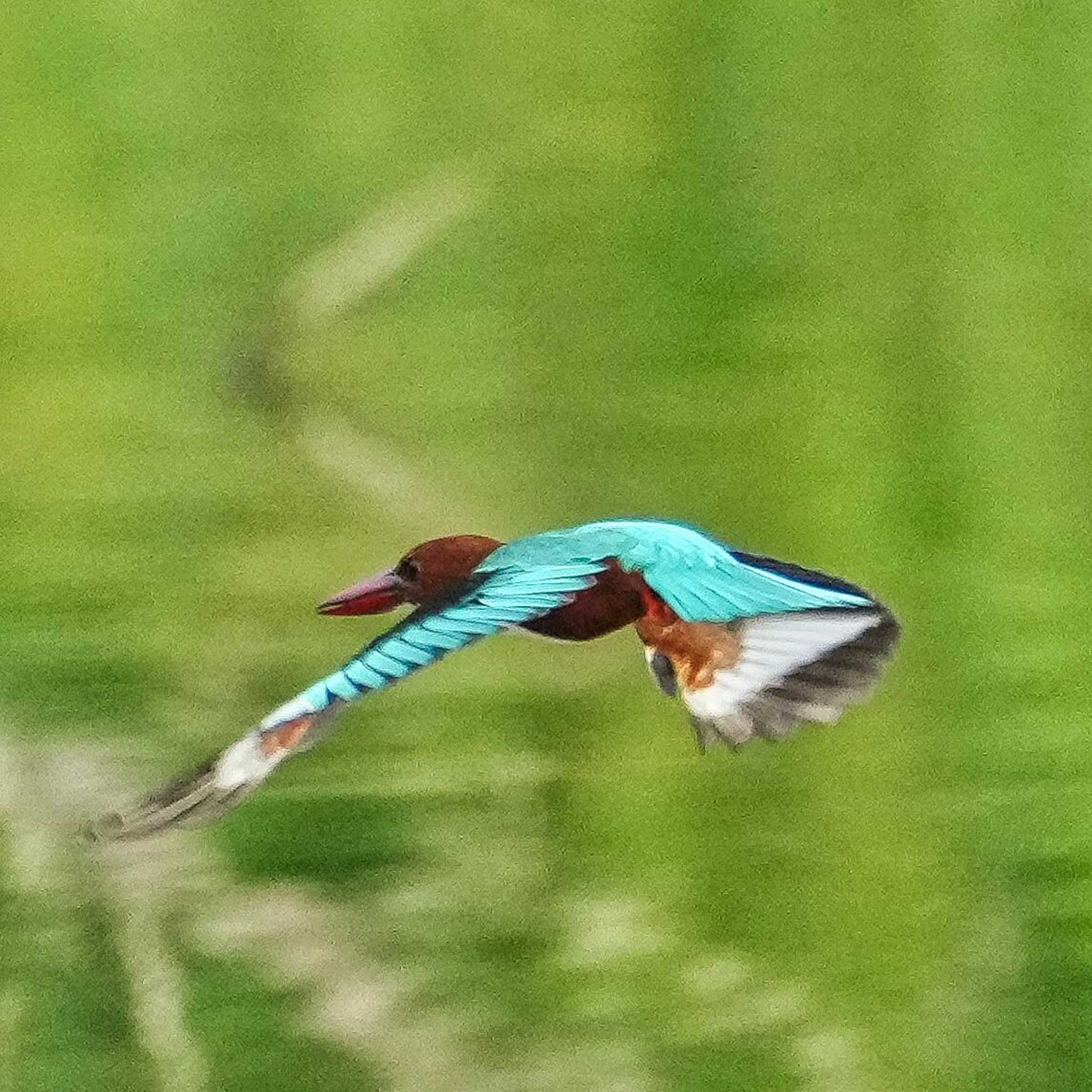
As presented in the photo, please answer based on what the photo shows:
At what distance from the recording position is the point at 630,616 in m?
0.38

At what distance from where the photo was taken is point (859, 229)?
15.7 inches

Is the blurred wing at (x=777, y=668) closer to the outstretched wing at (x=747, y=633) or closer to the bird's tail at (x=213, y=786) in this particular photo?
the outstretched wing at (x=747, y=633)

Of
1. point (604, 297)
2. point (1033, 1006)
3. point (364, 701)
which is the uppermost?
point (604, 297)

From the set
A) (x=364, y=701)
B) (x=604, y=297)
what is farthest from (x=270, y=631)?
(x=604, y=297)

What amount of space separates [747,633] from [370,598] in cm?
11

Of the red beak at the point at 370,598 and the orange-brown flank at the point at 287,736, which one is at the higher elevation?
the red beak at the point at 370,598

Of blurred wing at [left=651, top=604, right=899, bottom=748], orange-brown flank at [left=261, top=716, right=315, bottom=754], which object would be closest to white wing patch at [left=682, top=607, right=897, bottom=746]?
blurred wing at [left=651, top=604, right=899, bottom=748]

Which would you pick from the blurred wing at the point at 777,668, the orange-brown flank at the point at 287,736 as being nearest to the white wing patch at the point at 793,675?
the blurred wing at the point at 777,668

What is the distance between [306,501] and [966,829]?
0.21m

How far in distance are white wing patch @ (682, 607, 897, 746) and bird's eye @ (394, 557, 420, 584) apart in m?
0.08

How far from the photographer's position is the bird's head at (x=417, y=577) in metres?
0.37

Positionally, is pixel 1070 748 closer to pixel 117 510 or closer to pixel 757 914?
pixel 757 914

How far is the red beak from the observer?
1.24 ft

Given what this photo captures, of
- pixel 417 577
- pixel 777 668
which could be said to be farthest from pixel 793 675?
pixel 417 577
